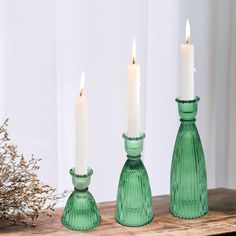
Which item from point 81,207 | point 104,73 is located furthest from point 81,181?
point 104,73

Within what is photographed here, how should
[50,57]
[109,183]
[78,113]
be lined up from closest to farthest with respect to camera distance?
[78,113], [50,57], [109,183]

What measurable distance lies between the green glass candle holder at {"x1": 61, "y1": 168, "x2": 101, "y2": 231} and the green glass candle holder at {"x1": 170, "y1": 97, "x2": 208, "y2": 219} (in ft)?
0.52

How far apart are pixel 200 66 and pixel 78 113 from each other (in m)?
0.50

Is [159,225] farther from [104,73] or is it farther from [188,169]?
[104,73]

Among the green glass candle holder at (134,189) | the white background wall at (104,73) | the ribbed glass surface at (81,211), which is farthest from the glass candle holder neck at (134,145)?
the white background wall at (104,73)

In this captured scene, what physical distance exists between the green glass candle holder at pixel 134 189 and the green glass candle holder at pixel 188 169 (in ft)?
0.22

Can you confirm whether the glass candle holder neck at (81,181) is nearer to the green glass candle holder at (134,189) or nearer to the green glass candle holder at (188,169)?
the green glass candle holder at (134,189)

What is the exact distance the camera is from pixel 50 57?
1237 mm

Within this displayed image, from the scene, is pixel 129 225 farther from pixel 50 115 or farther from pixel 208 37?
→ pixel 208 37

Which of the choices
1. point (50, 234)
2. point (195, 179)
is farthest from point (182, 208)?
point (50, 234)

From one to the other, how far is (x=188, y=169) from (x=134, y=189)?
11 centimetres

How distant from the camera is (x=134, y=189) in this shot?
1.04m

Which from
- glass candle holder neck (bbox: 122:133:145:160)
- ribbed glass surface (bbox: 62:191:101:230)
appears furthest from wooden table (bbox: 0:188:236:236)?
glass candle holder neck (bbox: 122:133:145:160)

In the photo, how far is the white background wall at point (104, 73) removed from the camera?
4.01 feet
